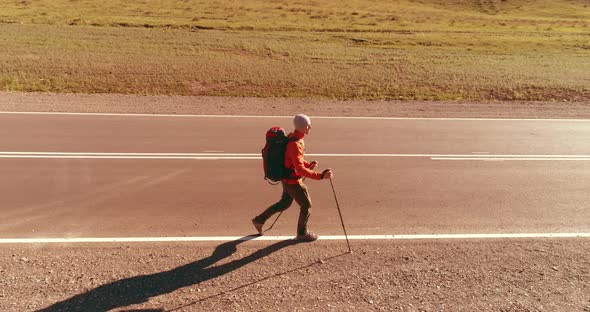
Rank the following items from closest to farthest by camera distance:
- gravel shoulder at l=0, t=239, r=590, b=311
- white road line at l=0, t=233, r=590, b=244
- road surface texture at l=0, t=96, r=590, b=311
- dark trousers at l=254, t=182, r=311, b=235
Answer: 1. gravel shoulder at l=0, t=239, r=590, b=311
2. road surface texture at l=0, t=96, r=590, b=311
3. dark trousers at l=254, t=182, r=311, b=235
4. white road line at l=0, t=233, r=590, b=244

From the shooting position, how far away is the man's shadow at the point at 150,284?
4.97 m

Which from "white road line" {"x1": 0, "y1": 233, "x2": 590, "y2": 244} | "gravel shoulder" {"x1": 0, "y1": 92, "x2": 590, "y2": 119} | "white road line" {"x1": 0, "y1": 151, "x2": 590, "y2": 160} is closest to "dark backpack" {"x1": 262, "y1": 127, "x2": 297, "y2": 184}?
"white road line" {"x1": 0, "y1": 233, "x2": 590, "y2": 244}

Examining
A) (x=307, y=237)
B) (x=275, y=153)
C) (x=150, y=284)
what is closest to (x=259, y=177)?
(x=307, y=237)

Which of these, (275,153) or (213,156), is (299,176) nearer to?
(275,153)

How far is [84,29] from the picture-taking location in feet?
95.8

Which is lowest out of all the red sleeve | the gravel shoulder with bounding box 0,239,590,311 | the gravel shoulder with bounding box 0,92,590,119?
the gravel shoulder with bounding box 0,239,590,311

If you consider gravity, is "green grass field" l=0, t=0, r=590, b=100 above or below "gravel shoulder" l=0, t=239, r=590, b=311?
above

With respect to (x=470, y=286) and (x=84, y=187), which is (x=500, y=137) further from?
(x=84, y=187)

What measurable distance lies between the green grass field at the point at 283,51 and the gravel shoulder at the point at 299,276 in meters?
11.1

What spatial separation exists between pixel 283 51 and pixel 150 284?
21332 millimetres

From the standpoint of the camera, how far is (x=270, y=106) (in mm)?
14516

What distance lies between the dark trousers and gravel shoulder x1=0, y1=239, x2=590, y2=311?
0.95ft

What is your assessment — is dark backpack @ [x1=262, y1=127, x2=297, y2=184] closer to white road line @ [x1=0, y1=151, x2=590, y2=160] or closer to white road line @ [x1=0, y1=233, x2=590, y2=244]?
white road line @ [x1=0, y1=233, x2=590, y2=244]

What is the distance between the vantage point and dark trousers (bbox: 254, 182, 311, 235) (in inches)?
241
